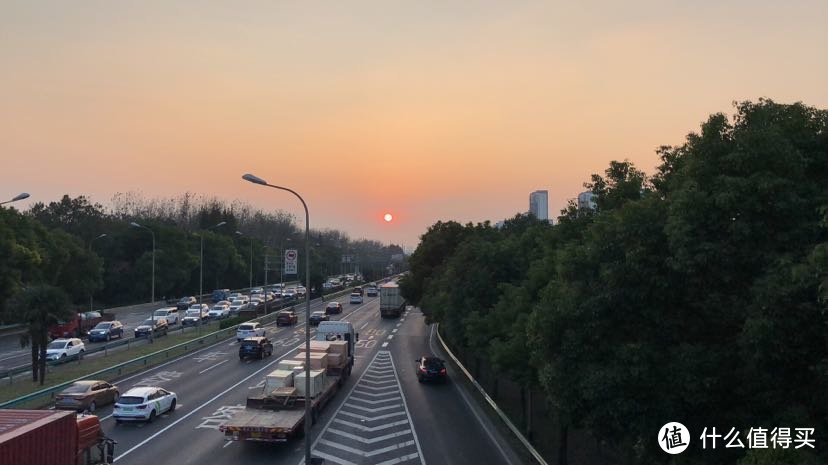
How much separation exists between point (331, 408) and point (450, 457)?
30.1 feet

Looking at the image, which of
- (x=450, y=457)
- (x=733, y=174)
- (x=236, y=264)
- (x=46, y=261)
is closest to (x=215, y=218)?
(x=236, y=264)

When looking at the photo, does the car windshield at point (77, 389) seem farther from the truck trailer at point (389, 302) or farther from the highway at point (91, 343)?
the truck trailer at point (389, 302)

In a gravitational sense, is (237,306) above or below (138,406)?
above

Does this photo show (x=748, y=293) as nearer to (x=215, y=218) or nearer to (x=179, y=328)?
(x=179, y=328)

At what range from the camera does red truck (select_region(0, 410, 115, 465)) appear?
39.0 ft

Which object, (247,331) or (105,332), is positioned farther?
(247,331)

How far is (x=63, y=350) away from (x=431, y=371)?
2503 cm

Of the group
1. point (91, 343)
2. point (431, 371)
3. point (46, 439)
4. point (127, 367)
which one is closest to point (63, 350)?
point (127, 367)

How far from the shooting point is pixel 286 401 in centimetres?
2352

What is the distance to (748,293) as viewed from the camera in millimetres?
12008

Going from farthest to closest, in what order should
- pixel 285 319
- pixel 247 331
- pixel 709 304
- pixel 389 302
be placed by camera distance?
pixel 389 302, pixel 285 319, pixel 247 331, pixel 709 304

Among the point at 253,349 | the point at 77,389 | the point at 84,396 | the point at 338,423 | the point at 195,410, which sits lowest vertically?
the point at 338,423

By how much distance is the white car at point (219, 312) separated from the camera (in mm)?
70562

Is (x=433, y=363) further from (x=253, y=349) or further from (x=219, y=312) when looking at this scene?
(x=219, y=312)
